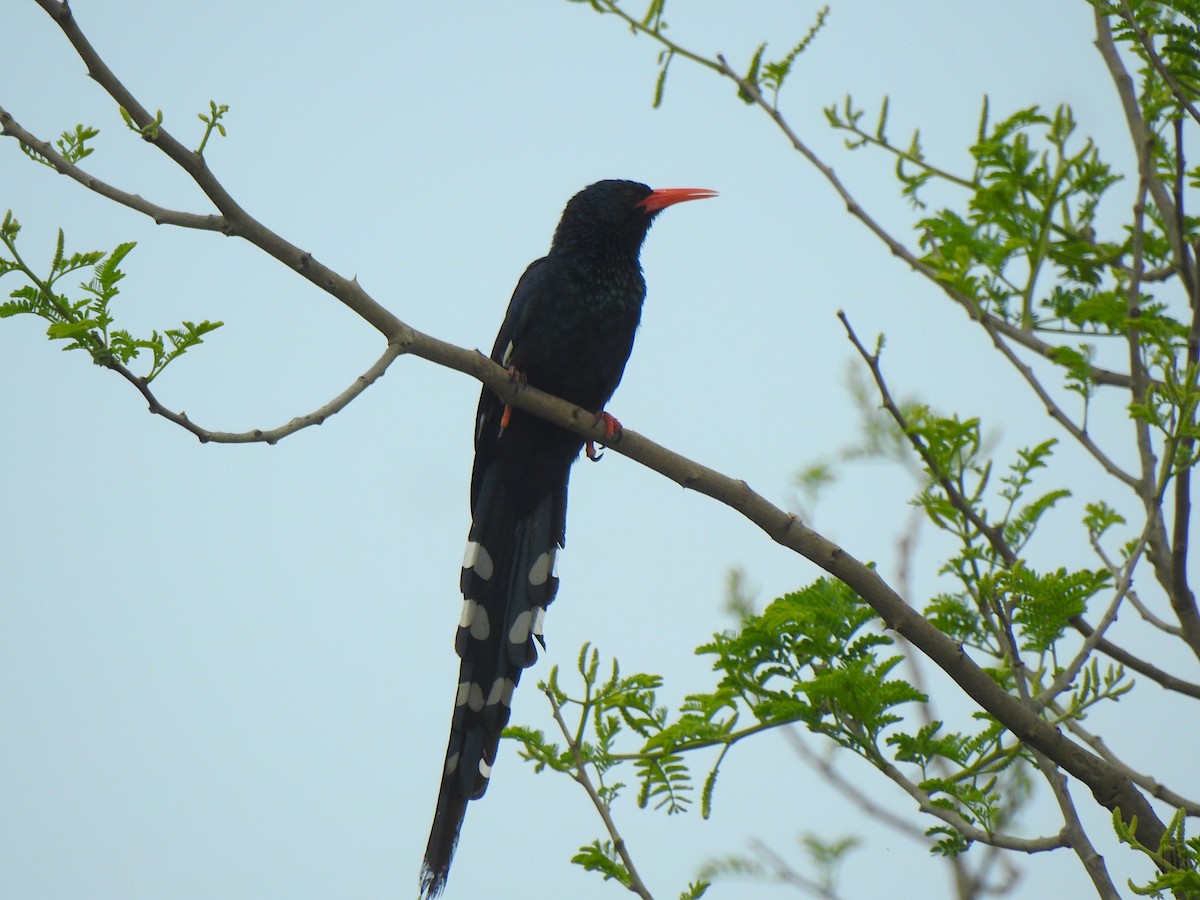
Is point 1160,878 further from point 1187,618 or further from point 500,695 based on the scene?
point 500,695

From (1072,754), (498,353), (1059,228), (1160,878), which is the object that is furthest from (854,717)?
(498,353)

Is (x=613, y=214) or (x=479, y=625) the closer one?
(x=479, y=625)

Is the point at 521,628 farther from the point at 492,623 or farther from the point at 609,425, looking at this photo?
the point at 609,425

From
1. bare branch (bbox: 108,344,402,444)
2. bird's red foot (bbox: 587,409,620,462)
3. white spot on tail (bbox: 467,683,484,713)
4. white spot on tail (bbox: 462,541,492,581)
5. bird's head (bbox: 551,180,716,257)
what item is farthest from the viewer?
bird's head (bbox: 551,180,716,257)

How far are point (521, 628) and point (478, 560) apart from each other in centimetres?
33

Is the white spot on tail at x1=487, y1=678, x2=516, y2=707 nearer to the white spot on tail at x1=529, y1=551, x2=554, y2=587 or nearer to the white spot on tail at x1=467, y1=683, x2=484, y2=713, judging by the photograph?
the white spot on tail at x1=467, y1=683, x2=484, y2=713

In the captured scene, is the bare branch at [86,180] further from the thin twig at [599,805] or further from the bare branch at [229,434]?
the thin twig at [599,805]

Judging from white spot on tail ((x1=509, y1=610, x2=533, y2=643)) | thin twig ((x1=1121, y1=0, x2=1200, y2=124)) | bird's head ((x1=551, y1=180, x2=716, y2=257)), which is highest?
bird's head ((x1=551, y1=180, x2=716, y2=257))

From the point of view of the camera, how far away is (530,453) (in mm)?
4523

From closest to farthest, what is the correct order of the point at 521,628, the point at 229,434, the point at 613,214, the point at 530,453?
the point at 229,434
the point at 521,628
the point at 530,453
the point at 613,214

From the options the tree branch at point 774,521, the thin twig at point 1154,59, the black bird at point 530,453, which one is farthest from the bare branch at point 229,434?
the thin twig at point 1154,59

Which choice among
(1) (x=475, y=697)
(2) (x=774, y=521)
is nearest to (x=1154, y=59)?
(2) (x=774, y=521)

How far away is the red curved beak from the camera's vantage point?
5.16m

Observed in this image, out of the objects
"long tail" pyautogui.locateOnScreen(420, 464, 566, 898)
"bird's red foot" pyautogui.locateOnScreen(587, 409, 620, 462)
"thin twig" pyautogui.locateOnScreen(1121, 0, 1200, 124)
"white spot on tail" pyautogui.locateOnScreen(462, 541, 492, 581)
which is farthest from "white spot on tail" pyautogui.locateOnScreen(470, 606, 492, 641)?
"thin twig" pyautogui.locateOnScreen(1121, 0, 1200, 124)
